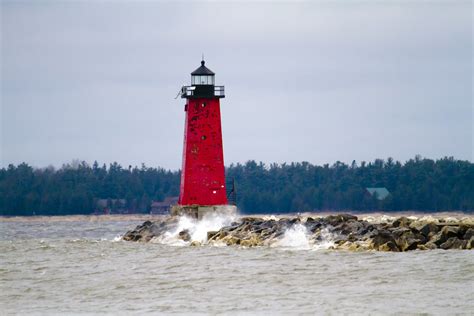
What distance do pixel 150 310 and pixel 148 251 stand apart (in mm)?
13260

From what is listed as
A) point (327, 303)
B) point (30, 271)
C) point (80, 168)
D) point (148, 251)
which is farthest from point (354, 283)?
point (80, 168)

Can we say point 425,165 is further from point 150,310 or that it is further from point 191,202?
point 150,310

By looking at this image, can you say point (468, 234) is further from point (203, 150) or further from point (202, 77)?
point (202, 77)

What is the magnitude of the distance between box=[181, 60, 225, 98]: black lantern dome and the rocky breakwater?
4.66 metres

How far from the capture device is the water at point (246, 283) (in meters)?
22.0

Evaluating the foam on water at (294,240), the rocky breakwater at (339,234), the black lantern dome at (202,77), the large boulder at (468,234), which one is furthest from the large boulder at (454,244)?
the black lantern dome at (202,77)

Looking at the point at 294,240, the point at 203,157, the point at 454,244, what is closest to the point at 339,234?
the point at 294,240

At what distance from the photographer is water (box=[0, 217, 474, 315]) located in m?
22.0

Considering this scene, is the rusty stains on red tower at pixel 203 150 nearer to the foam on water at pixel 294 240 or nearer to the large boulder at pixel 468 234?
the foam on water at pixel 294 240

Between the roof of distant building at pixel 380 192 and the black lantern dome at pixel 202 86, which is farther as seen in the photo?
the roof of distant building at pixel 380 192

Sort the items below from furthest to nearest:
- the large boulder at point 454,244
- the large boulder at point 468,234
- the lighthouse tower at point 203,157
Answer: the lighthouse tower at point 203,157, the large boulder at point 468,234, the large boulder at point 454,244

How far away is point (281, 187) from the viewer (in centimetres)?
11425

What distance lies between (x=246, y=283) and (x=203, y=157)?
1762 cm

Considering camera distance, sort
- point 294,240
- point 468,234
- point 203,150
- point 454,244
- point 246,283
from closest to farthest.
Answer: point 246,283 → point 454,244 → point 468,234 → point 294,240 → point 203,150
